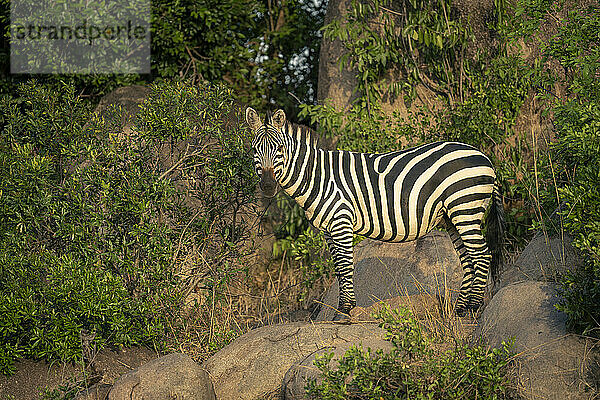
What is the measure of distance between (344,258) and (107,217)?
8.08 ft

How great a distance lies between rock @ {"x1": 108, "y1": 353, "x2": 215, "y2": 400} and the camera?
21.5 ft

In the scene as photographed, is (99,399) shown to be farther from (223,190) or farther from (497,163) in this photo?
(497,163)

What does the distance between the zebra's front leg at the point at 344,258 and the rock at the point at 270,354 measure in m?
0.24

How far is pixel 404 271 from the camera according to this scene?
880 cm

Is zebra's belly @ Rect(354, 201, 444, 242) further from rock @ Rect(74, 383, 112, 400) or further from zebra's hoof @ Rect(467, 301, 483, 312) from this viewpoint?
rock @ Rect(74, 383, 112, 400)

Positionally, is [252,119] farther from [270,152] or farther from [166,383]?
[166,383]

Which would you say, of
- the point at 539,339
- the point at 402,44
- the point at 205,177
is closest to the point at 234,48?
the point at 402,44

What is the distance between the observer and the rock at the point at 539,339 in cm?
579

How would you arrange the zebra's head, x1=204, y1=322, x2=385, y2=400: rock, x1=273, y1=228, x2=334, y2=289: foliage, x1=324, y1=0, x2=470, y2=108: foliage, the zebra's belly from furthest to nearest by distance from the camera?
x1=324, y1=0, x2=470, y2=108: foliage → x1=273, y1=228, x2=334, y2=289: foliage → the zebra's belly → the zebra's head → x1=204, y1=322, x2=385, y2=400: rock

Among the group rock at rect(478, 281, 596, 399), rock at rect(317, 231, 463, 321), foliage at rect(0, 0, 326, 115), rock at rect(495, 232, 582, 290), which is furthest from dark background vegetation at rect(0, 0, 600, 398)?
foliage at rect(0, 0, 326, 115)

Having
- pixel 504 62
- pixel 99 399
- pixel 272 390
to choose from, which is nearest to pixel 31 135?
pixel 99 399

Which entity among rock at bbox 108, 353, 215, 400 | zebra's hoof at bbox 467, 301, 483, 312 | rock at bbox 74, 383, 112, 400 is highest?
zebra's hoof at bbox 467, 301, 483, 312

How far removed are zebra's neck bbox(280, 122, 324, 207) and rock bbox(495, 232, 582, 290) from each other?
7.91ft

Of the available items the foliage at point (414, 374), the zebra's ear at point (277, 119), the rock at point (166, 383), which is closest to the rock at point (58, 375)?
the rock at point (166, 383)
